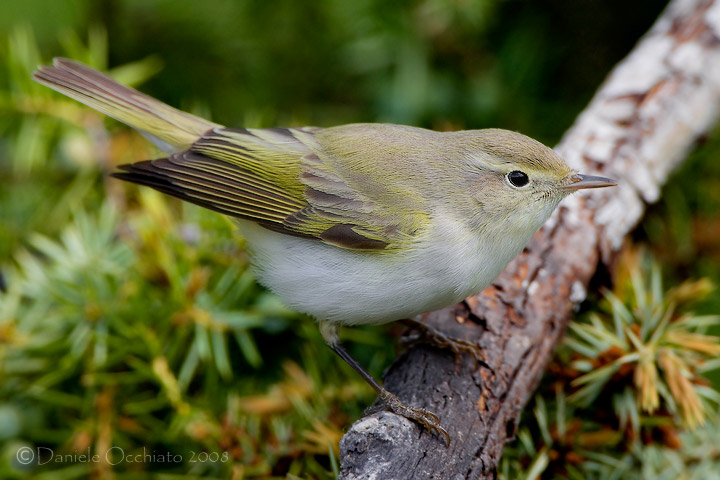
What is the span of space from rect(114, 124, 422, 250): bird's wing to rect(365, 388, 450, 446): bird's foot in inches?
22.6

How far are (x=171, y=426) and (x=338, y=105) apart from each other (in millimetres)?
2129

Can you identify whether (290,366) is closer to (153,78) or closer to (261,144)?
(261,144)

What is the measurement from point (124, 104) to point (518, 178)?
1.62 m

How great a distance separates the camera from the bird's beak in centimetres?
230

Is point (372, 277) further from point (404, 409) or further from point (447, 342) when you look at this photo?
point (404, 409)

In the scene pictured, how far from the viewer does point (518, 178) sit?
243 centimetres

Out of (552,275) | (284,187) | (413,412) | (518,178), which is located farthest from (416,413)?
(284,187)

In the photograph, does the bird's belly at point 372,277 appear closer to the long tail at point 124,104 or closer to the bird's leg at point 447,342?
the bird's leg at point 447,342

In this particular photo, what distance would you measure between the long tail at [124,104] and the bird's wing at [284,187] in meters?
0.14

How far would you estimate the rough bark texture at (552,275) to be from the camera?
5.81 feet

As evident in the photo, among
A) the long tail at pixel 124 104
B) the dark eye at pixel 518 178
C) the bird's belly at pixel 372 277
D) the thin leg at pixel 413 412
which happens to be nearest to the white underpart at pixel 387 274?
the bird's belly at pixel 372 277

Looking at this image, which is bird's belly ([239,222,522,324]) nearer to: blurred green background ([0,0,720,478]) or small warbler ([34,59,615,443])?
small warbler ([34,59,615,443])

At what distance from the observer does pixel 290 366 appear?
7.88ft

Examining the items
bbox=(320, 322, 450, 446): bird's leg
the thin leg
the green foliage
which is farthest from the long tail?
the green foliage
